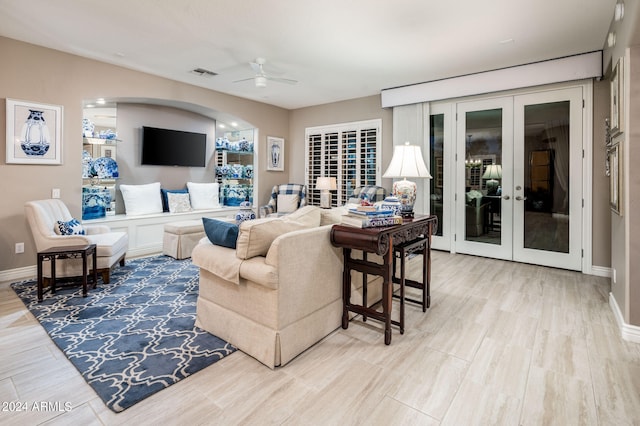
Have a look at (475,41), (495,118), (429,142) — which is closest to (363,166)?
(429,142)

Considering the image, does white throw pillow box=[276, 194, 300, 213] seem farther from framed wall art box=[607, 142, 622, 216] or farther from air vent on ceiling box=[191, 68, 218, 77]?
framed wall art box=[607, 142, 622, 216]

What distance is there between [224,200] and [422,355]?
17.3ft

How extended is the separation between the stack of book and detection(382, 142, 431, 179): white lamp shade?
667 mm

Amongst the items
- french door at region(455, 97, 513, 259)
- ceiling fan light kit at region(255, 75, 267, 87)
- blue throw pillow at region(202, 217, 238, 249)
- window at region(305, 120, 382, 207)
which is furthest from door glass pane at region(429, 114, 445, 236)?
blue throw pillow at region(202, 217, 238, 249)

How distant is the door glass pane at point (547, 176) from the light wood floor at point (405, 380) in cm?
170

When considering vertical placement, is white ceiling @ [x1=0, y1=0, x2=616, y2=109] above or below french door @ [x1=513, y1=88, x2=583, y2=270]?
above

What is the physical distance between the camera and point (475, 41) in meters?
3.58

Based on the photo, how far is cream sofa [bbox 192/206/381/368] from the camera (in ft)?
6.61

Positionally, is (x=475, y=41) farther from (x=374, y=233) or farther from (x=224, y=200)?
(x=224, y=200)

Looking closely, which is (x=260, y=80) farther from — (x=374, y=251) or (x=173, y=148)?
(x=374, y=251)

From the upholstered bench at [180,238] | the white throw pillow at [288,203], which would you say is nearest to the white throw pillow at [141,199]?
the upholstered bench at [180,238]

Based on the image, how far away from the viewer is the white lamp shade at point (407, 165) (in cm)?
301

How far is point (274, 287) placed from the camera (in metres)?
1.97

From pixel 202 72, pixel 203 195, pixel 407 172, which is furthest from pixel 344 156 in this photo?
pixel 407 172
